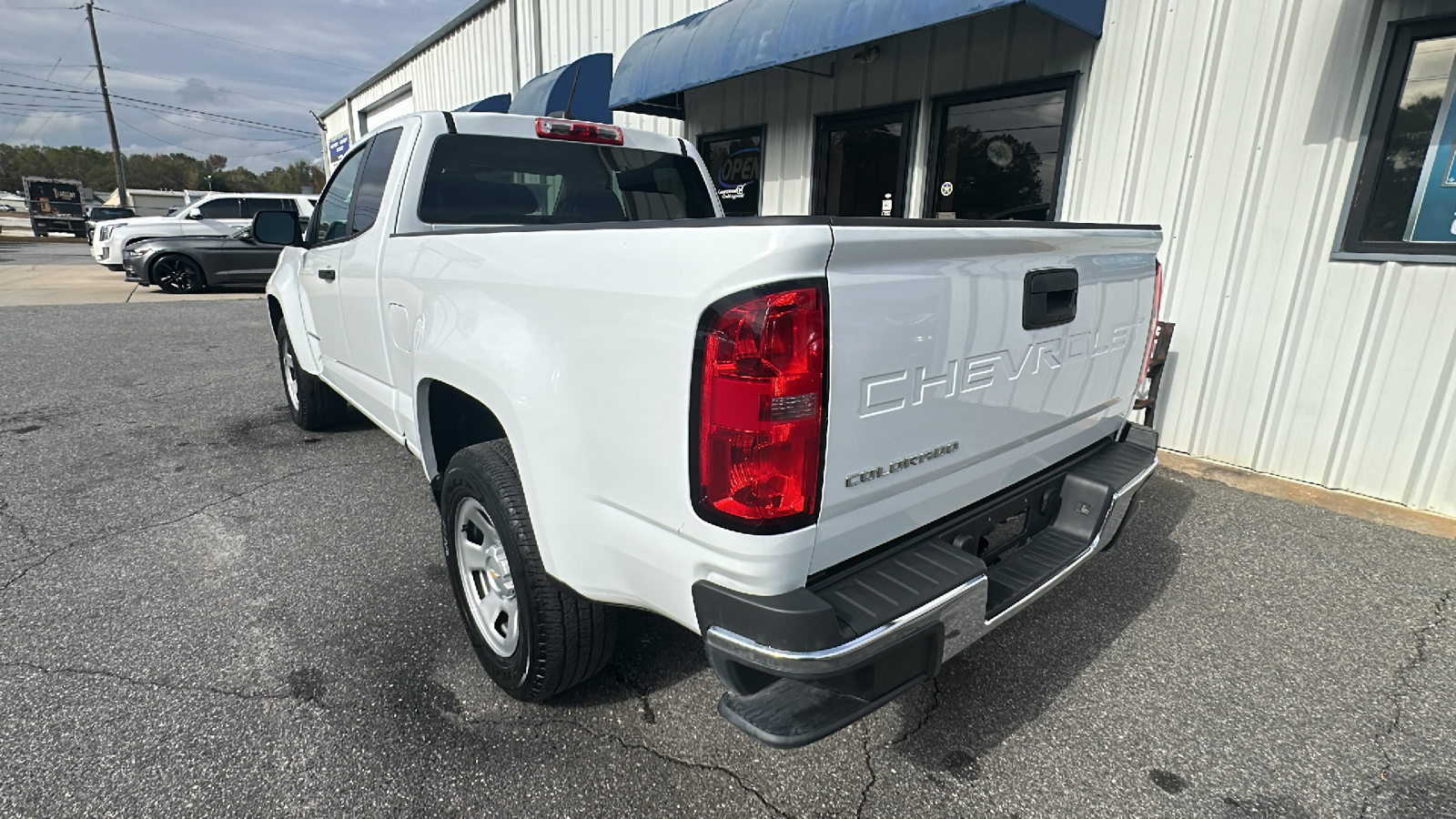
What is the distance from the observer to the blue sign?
3754mm

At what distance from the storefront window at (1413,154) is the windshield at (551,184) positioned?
3704 millimetres

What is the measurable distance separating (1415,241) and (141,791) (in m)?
6.07

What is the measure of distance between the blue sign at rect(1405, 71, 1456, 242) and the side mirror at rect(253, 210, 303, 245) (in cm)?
627

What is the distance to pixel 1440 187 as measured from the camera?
380 centimetres

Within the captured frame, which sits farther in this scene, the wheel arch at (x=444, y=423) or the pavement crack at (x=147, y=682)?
the wheel arch at (x=444, y=423)

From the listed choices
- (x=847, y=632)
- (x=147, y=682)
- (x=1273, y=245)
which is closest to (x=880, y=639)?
(x=847, y=632)

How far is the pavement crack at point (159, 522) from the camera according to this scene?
3102 mm

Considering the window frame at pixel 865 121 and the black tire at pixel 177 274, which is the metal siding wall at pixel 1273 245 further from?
the black tire at pixel 177 274

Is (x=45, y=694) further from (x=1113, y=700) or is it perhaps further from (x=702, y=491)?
(x=1113, y=700)

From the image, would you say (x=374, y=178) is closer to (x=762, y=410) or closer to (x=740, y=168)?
(x=762, y=410)

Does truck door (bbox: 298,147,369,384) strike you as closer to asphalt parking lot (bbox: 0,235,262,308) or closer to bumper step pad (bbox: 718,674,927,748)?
bumper step pad (bbox: 718,674,927,748)

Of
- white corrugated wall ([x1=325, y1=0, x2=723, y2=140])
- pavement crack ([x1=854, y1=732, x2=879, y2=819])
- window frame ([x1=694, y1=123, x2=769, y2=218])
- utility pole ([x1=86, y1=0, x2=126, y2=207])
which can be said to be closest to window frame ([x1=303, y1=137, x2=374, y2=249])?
pavement crack ([x1=854, y1=732, x2=879, y2=819])

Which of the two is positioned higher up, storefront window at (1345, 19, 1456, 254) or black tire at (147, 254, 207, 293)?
storefront window at (1345, 19, 1456, 254)

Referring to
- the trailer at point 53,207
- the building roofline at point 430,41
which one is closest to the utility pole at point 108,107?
the trailer at point 53,207
